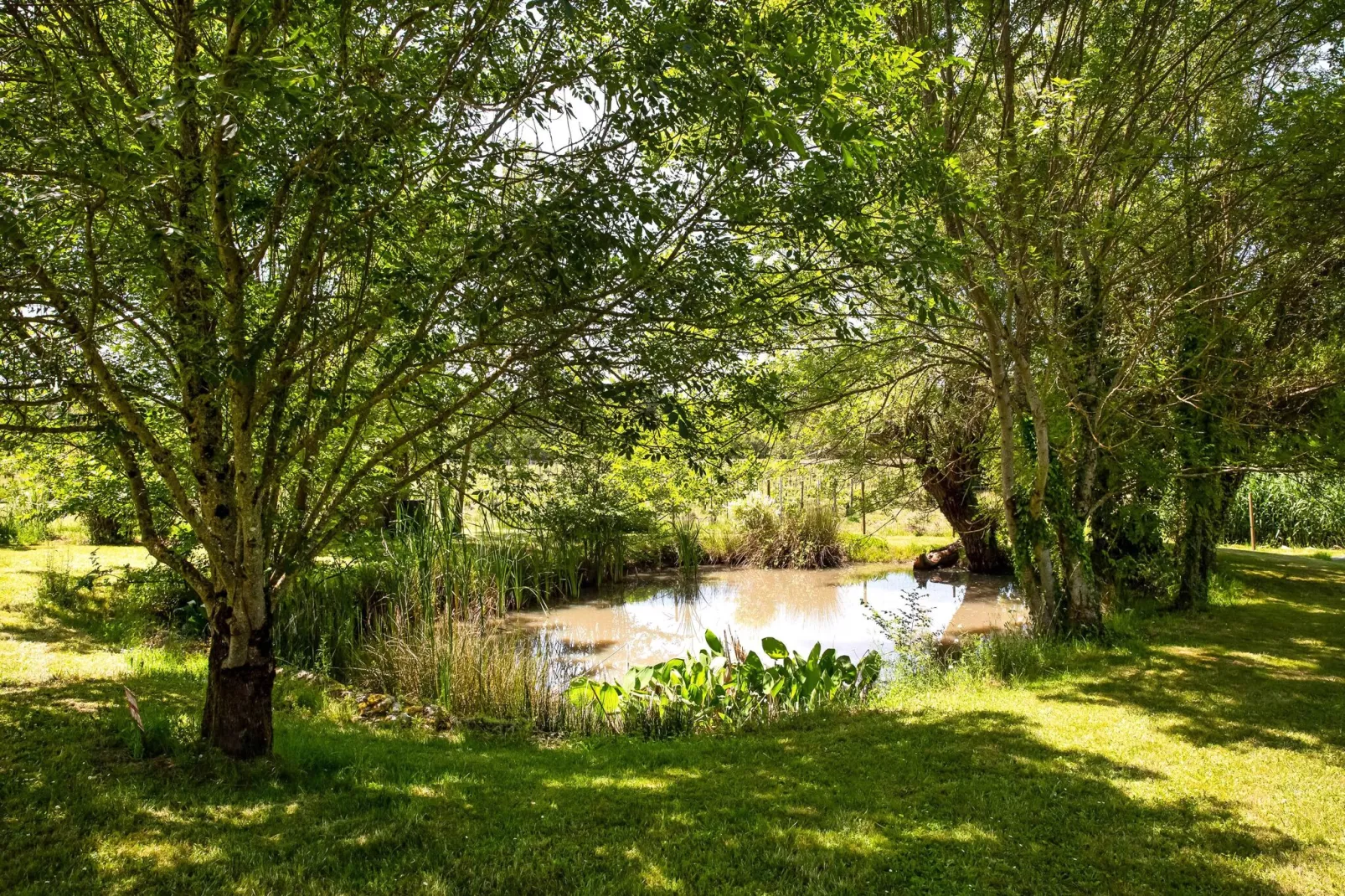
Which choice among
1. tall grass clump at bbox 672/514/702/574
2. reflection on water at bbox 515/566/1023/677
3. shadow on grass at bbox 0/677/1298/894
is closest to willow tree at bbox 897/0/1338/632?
reflection on water at bbox 515/566/1023/677

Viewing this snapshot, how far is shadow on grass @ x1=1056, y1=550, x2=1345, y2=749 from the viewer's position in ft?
20.5


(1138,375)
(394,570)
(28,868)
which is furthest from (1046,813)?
(1138,375)

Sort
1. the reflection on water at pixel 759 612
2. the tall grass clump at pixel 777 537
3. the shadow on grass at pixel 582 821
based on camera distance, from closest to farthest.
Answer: the shadow on grass at pixel 582 821 < the reflection on water at pixel 759 612 < the tall grass clump at pixel 777 537

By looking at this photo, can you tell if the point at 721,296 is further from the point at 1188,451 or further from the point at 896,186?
the point at 1188,451

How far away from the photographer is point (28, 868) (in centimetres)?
336

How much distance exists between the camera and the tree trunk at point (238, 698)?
472 centimetres

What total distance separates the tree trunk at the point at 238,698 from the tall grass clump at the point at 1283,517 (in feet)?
70.5

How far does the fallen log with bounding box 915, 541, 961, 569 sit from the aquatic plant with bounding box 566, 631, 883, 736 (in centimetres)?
1235

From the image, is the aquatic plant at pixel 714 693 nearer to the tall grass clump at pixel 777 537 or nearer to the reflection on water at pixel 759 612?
the reflection on water at pixel 759 612

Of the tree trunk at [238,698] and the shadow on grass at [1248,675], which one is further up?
the tree trunk at [238,698]

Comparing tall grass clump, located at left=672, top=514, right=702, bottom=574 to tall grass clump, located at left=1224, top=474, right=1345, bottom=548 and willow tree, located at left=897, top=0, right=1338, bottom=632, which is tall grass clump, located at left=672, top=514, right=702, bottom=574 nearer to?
willow tree, located at left=897, top=0, right=1338, bottom=632

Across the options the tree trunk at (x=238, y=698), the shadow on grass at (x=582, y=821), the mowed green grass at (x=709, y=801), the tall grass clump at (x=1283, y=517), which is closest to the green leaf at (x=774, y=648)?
the mowed green grass at (x=709, y=801)

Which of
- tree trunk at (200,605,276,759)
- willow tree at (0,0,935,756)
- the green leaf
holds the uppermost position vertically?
willow tree at (0,0,935,756)

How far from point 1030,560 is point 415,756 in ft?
25.7
